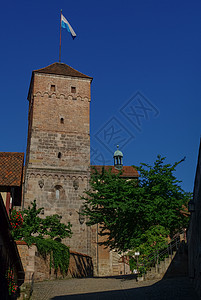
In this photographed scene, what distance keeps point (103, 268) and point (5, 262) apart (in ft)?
86.4

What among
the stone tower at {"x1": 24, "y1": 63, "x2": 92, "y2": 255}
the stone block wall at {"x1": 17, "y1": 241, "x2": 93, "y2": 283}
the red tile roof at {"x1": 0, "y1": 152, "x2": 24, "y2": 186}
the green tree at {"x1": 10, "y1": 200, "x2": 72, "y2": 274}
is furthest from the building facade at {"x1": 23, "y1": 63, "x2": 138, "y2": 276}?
the red tile roof at {"x1": 0, "y1": 152, "x2": 24, "y2": 186}

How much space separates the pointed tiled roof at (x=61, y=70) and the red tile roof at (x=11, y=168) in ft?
42.9

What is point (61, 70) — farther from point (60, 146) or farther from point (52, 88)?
point (60, 146)

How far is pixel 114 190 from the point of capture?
23094mm

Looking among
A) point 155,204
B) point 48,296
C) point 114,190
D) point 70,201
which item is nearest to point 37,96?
point 70,201

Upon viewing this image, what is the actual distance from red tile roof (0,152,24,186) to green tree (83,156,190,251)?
16.5 feet

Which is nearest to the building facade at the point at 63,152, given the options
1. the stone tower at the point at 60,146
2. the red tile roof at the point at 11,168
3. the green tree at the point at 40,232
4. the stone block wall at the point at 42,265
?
the stone tower at the point at 60,146

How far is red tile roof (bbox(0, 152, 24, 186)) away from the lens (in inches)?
818

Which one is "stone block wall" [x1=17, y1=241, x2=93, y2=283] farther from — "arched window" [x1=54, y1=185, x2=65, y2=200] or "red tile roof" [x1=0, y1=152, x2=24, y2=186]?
"arched window" [x1=54, y1=185, x2=65, y2=200]

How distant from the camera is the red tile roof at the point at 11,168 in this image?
20.8 metres

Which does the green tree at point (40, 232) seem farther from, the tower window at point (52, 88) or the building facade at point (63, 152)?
the tower window at point (52, 88)

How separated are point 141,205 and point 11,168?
8.02m

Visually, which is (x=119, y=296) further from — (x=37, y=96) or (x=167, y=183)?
(x=37, y=96)

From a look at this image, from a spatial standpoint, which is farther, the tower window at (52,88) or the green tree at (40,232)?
the tower window at (52,88)
